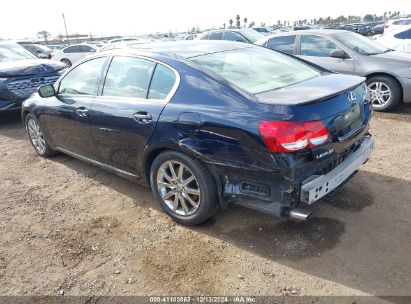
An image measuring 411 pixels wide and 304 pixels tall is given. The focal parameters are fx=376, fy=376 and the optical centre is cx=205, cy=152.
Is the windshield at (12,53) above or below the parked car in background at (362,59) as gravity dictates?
above

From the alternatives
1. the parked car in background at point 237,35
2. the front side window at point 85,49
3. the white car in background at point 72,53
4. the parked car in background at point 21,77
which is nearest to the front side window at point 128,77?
the parked car in background at point 21,77

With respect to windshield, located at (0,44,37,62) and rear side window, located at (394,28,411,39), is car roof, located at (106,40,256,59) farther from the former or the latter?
rear side window, located at (394,28,411,39)

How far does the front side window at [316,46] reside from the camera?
24.1ft

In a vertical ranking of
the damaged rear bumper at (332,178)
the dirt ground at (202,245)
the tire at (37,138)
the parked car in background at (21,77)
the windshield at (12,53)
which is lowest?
the dirt ground at (202,245)

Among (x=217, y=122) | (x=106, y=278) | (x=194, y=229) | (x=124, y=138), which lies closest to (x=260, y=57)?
(x=217, y=122)

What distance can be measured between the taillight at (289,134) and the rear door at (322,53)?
4.91m

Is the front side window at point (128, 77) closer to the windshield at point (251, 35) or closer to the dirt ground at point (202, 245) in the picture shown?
the dirt ground at point (202, 245)

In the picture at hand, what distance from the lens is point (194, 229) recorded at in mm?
3463

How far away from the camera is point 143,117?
11.3 feet

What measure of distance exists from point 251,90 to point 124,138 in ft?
4.52

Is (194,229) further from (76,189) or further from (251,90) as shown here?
(76,189)

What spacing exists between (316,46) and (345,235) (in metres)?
5.32

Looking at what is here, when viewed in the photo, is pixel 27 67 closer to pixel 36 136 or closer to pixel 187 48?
pixel 36 136

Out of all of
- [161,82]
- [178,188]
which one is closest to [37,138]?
[161,82]
